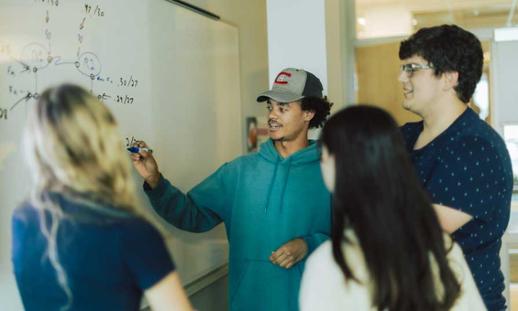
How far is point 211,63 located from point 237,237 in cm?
105

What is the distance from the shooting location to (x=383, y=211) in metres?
1.21

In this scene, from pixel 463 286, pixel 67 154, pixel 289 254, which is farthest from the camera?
pixel 289 254

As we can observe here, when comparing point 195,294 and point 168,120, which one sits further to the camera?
point 195,294

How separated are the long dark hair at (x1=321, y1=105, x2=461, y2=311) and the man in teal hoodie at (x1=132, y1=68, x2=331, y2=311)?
3.19 ft

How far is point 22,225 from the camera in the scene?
1.21m

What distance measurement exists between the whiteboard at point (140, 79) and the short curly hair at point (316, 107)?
0.58m

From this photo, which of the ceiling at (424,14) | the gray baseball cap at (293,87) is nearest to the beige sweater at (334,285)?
the gray baseball cap at (293,87)

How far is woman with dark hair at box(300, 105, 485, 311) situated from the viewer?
1207mm

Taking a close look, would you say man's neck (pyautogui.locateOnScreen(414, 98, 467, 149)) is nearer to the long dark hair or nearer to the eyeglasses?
the eyeglasses

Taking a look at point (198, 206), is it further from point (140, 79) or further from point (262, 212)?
point (140, 79)

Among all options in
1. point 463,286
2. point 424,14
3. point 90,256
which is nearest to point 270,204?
point 463,286

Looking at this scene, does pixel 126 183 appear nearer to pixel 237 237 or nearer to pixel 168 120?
pixel 237 237

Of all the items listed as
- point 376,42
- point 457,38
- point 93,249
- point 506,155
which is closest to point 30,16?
point 93,249

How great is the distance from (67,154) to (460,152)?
3.53ft
